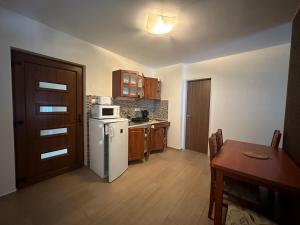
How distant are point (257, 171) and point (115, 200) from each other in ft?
5.49

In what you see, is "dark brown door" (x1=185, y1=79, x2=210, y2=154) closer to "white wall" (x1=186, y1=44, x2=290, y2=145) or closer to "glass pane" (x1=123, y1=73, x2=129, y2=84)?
"white wall" (x1=186, y1=44, x2=290, y2=145)

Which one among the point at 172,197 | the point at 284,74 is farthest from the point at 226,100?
the point at 172,197

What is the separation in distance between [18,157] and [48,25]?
2027mm

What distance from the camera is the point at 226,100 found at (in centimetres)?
314

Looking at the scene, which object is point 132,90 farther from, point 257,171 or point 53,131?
point 257,171

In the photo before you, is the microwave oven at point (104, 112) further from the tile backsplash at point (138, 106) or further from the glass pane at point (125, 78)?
the glass pane at point (125, 78)

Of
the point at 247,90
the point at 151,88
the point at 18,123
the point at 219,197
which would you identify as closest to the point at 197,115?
the point at 247,90

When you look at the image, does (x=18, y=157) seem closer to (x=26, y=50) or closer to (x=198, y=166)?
(x=26, y=50)

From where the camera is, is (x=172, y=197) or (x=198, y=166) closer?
(x=172, y=197)

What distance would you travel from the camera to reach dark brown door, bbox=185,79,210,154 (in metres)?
3.53

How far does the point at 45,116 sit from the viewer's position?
7.27 feet

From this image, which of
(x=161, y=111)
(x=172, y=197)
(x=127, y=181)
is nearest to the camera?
(x=172, y=197)

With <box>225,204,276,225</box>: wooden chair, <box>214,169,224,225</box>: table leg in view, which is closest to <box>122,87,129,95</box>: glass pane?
<box>214,169,224,225</box>: table leg

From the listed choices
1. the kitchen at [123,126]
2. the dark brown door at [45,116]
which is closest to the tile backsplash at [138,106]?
the kitchen at [123,126]
